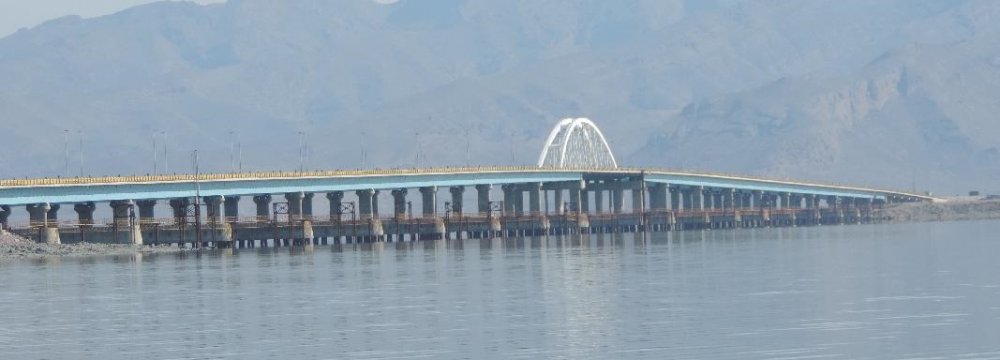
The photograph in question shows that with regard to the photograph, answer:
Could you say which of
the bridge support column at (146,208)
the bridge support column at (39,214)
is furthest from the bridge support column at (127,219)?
the bridge support column at (39,214)

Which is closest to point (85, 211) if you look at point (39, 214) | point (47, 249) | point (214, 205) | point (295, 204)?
point (39, 214)

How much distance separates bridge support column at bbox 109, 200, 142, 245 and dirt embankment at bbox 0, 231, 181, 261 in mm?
5021

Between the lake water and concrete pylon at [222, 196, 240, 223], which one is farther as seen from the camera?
A: concrete pylon at [222, 196, 240, 223]

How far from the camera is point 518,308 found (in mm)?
85500

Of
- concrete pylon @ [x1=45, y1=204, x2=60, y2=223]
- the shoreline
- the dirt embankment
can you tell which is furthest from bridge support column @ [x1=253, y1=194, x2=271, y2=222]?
the dirt embankment

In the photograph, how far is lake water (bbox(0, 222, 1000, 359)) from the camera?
69.9 metres

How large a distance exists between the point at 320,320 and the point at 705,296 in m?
16.9

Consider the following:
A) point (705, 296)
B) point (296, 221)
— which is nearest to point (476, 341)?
point (705, 296)

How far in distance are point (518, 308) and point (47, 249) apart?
7424 centimetres

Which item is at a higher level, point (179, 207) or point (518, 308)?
point (179, 207)

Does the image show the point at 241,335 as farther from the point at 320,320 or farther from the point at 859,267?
the point at 859,267

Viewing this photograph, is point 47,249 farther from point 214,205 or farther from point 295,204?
point 295,204

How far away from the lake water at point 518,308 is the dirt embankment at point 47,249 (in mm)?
13425

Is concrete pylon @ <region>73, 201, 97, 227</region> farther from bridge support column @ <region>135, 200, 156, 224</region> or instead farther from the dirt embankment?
the dirt embankment
